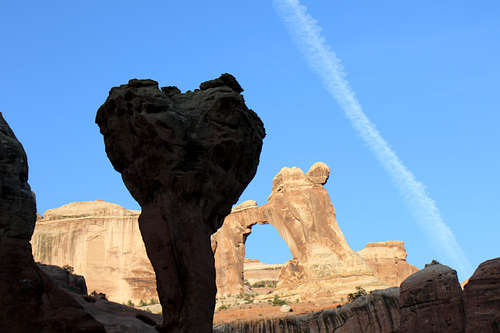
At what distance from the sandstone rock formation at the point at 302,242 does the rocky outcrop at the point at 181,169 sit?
33099mm

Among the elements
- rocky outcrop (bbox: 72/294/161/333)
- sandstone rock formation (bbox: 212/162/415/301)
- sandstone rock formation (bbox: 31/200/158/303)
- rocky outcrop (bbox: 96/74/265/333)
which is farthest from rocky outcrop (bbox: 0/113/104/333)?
sandstone rock formation (bbox: 31/200/158/303)

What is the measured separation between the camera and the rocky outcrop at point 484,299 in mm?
15297

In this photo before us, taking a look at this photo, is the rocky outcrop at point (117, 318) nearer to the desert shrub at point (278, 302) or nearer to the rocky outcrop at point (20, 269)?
the rocky outcrop at point (20, 269)

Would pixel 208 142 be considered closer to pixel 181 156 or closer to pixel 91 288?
pixel 181 156

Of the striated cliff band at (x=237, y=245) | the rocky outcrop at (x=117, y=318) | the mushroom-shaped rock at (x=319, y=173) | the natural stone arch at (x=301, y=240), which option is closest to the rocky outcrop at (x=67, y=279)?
the rocky outcrop at (x=117, y=318)

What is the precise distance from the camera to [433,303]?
17359 mm

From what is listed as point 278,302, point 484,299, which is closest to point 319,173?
point 278,302

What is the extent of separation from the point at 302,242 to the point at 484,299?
35318mm

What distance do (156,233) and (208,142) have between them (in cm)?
212

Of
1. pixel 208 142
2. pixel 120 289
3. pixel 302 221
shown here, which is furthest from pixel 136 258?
pixel 208 142

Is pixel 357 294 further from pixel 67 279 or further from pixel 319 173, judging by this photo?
pixel 67 279

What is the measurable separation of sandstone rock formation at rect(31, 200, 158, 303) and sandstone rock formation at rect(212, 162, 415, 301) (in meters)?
7.92

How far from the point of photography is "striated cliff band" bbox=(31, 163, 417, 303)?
48.0 meters

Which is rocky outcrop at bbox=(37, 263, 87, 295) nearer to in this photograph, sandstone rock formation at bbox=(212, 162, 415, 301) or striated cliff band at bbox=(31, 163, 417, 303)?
striated cliff band at bbox=(31, 163, 417, 303)
